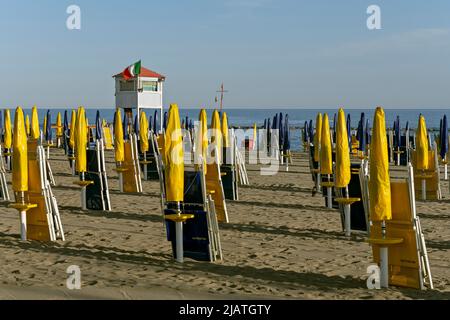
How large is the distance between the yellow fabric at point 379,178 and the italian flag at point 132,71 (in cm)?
2820

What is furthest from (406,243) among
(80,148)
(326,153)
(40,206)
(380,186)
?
(80,148)

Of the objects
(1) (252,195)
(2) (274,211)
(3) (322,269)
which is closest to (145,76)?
(1) (252,195)

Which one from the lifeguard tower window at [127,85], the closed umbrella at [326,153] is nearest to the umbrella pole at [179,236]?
the closed umbrella at [326,153]

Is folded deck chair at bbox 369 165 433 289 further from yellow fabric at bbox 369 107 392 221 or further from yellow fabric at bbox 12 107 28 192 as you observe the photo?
yellow fabric at bbox 12 107 28 192

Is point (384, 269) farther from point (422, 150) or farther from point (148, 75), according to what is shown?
point (148, 75)

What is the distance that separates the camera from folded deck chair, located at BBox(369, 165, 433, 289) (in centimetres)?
718

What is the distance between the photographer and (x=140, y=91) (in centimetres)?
3509

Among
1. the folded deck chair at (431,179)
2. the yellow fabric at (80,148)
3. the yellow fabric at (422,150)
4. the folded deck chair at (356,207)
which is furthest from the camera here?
the folded deck chair at (431,179)

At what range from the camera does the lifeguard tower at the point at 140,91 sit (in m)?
35.2

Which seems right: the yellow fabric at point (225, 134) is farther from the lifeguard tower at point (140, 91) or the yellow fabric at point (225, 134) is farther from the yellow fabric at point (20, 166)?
the lifeguard tower at point (140, 91)

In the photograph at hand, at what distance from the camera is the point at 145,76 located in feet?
116
